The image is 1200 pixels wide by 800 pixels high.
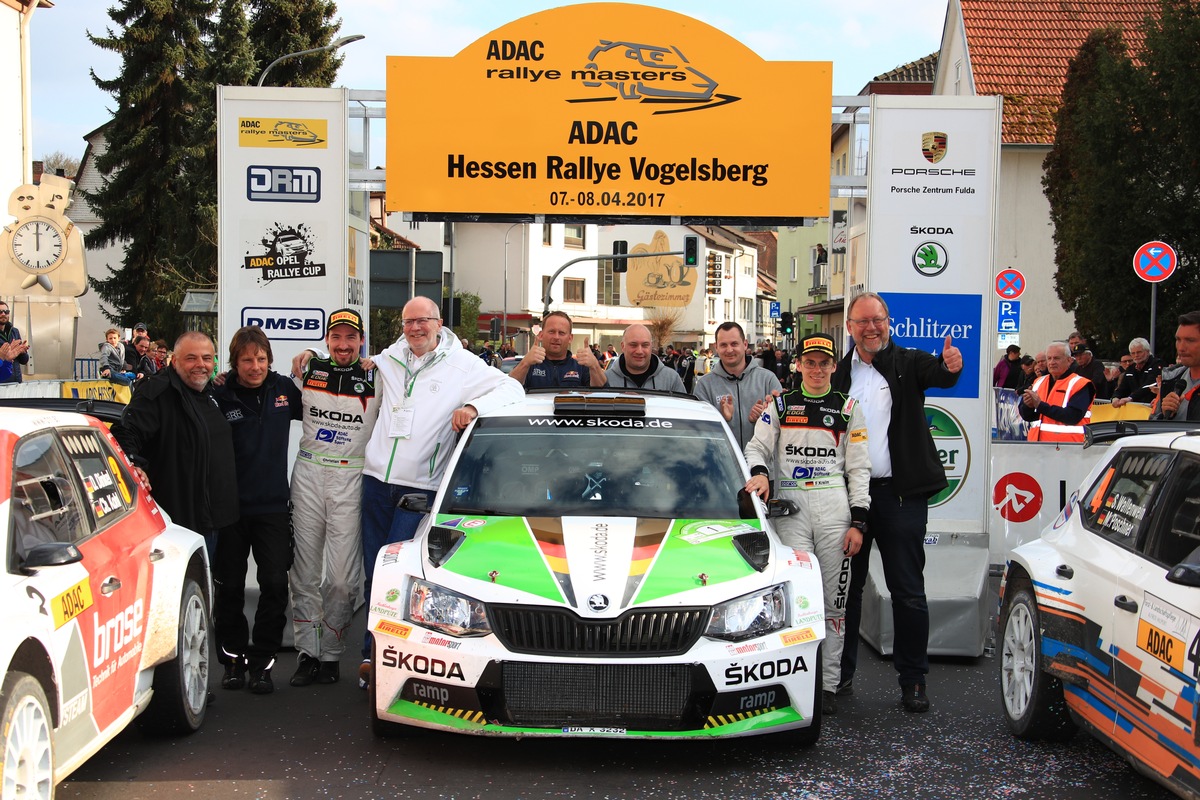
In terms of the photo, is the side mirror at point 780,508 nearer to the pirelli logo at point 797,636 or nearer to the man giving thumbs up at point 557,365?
the pirelli logo at point 797,636

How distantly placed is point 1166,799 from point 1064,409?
7512mm

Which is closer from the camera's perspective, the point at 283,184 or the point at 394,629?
the point at 394,629

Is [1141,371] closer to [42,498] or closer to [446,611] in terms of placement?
[446,611]

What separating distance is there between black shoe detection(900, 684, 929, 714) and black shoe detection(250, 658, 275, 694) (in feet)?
11.1

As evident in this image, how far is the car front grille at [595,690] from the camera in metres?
4.98

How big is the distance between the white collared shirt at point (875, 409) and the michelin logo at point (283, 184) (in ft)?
15.6

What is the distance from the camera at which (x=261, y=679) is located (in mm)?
6672

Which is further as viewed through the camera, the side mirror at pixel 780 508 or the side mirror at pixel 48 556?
the side mirror at pixel 780 508

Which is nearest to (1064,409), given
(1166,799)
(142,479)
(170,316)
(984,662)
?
(984,662)

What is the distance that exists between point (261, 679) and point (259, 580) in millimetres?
545

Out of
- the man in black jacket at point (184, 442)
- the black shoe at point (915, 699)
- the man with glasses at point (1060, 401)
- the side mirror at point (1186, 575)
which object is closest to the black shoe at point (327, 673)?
the man in black jacket at point (184, 442)

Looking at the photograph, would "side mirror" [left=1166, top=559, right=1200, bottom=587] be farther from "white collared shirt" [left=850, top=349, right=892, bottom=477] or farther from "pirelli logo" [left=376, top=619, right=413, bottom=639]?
"pirelli logo" [left=376, top=619, right=413, bottom=639]

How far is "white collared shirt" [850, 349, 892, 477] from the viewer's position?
651cm

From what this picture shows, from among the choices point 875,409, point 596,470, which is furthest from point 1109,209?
point 596,470
